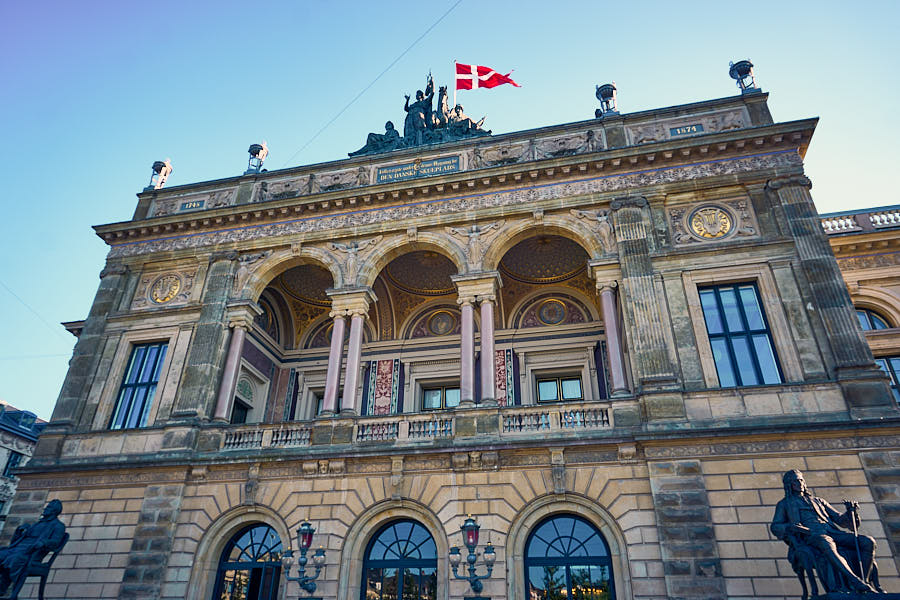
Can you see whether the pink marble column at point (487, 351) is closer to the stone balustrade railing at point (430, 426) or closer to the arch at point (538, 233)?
the stone balustrade railing at point (430, 426)

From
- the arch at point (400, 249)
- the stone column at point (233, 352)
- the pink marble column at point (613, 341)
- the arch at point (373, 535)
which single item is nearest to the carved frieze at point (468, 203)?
the arch at point (400, 249)

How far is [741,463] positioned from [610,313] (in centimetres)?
450

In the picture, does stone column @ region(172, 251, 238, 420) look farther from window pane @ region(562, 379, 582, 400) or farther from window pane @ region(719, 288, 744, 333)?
window pane @ region(719, 288, 744, 333)

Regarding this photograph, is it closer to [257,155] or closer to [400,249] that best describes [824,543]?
[400,249]

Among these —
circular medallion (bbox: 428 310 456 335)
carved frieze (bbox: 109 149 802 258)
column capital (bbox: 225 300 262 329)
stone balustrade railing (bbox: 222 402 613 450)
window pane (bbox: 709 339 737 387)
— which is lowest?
stone balustrade railing (bbox: 222 402 613 450)

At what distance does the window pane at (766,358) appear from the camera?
13.1m

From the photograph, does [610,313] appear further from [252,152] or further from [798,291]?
[252,152]

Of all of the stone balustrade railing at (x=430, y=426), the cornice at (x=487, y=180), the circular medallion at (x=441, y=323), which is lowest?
the stone balustrade railing at (x=430, y=426)

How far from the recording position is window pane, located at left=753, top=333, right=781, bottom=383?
13117 millimetres

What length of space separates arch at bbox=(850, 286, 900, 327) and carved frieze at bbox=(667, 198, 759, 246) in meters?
6.20

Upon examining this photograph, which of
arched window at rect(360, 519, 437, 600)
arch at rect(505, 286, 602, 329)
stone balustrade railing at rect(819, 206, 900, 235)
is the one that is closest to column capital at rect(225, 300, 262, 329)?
arched window at rect(360, 519, 437, 600)

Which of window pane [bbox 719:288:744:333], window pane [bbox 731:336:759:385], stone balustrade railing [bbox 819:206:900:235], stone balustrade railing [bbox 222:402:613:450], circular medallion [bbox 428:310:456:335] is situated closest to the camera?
window pane [bbox 731:336:759:385]

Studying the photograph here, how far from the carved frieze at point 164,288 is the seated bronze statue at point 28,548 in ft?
23.5

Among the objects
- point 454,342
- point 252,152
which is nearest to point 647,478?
point 454,342
